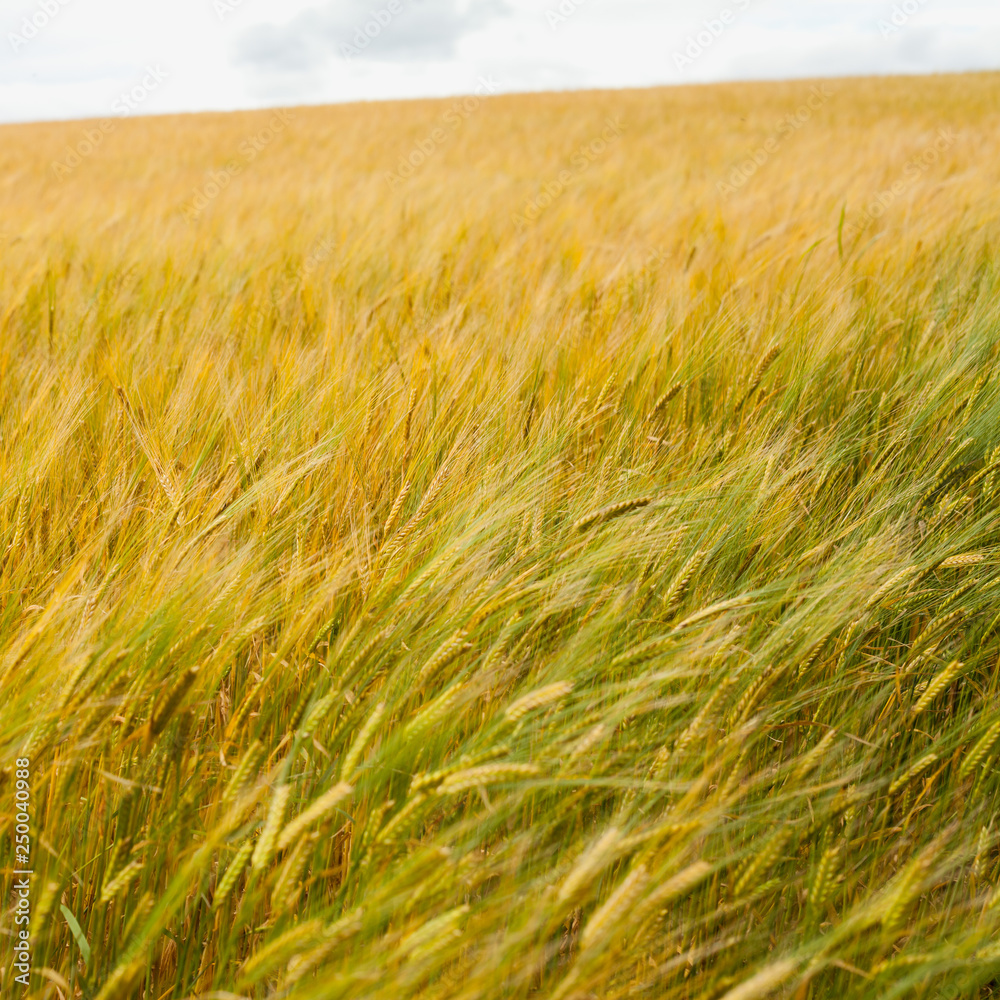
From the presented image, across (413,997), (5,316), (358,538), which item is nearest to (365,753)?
(413,997)

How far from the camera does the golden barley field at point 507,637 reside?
537 millimetres

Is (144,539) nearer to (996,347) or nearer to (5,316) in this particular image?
(5,316)

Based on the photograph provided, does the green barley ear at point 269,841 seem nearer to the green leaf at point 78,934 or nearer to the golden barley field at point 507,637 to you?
the golden barley field at point 507,637

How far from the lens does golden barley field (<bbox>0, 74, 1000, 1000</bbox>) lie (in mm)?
537

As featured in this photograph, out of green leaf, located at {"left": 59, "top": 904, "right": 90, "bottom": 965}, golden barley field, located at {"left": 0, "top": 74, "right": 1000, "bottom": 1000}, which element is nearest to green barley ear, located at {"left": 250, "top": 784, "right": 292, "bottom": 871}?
golden barley field, located at {"left": 0, "top": 74, "right": 1000, "bottom": 1000}

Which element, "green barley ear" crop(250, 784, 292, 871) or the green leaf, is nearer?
"green barley ear" crop(250, 784, 292, 871)

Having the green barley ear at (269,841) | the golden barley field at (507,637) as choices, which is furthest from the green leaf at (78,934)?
the green barley ear at (269,841)

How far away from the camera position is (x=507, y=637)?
0.67m

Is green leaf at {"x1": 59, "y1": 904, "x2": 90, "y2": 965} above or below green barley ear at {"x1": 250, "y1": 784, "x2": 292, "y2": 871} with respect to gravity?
below

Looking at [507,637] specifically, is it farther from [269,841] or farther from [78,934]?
[78,934]

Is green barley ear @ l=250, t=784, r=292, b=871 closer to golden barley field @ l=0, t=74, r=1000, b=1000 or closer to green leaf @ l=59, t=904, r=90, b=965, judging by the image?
golden barley field @ l=0, t=74, r=1000, b=1000

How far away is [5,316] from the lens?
1840mm

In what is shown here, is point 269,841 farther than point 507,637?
No

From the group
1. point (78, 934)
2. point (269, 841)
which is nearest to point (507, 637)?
point (269, 841)
